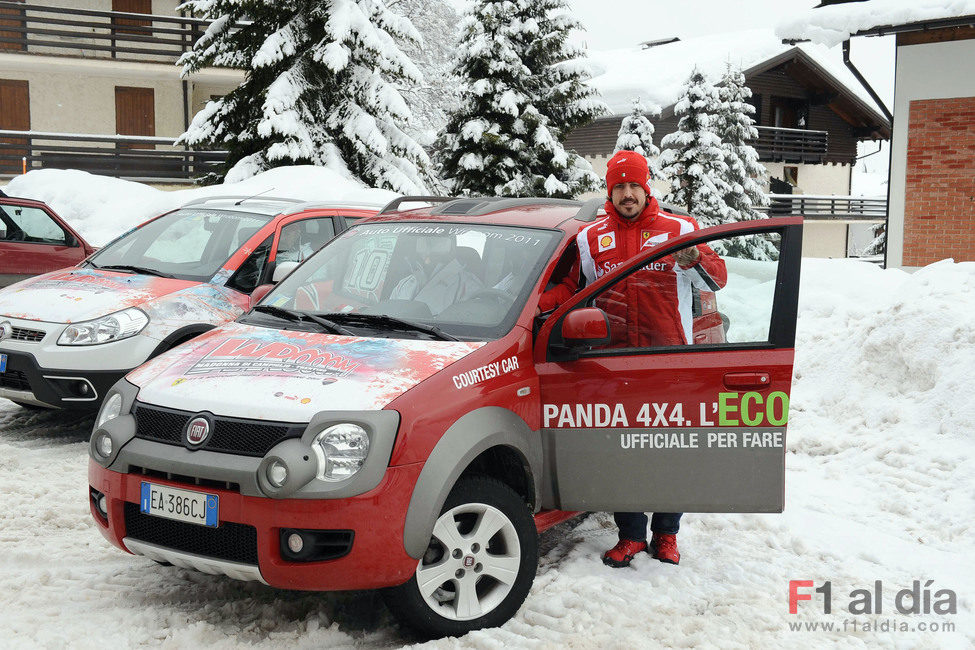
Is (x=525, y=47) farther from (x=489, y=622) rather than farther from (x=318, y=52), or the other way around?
(x=489, y=622)

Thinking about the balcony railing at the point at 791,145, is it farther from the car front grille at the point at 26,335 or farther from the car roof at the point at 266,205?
the car front grille at the point at 26,335

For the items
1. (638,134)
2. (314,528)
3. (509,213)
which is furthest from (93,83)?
(314,528)

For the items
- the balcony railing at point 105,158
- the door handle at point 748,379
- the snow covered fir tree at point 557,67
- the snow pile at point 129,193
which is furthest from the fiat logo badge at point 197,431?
the balcony railing at point 105,158

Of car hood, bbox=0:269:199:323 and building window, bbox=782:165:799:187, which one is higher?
building window, bbox=782:165:799:187

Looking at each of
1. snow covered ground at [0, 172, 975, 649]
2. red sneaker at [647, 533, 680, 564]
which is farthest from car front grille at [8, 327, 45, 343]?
red sneaker at [647, 533, 680, 564]

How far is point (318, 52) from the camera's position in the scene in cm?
1883

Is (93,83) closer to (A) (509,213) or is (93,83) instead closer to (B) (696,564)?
(A) (509,213)

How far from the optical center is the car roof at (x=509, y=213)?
4.84m

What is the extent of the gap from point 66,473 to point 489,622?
3.35 metres

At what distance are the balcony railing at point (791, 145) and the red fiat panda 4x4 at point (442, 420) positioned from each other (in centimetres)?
3702

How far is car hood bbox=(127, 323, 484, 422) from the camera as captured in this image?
3.50m

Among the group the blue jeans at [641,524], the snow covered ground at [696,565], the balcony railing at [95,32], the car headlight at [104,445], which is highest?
the balcony railing at [95,32]

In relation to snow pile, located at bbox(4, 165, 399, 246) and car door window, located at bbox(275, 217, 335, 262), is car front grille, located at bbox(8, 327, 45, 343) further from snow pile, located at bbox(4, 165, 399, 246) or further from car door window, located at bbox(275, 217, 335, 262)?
snow pile, located at bbox(4, 165, 399, 246)

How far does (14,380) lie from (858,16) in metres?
11.0
